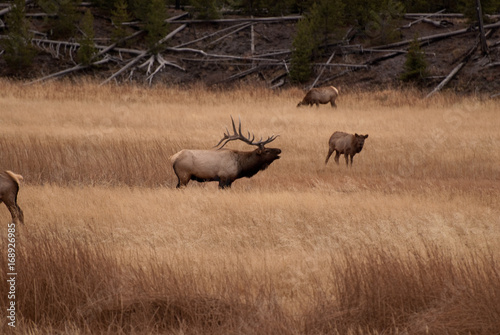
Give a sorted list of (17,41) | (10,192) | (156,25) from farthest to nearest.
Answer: (156,25) < (17,41) < (10,192)

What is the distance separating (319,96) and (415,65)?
5.22m

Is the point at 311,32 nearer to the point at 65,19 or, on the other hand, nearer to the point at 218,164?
the point at 65,19

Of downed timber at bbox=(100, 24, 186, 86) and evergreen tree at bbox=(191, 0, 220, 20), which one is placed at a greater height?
evergreen tree at bbox=(191, 0, 220, 20)

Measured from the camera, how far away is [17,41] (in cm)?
2867

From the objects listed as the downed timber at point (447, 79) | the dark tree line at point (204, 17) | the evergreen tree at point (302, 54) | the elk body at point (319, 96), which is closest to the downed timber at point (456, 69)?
the downed timber at point (447, 79)

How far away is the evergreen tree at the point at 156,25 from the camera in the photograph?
1153 inches

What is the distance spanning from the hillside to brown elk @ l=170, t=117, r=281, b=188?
1656 centimetres

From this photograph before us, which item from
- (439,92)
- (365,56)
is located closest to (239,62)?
(365,56)

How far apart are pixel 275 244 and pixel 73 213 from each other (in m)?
2.75

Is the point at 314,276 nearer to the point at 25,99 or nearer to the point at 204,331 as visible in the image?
the point at 204,331

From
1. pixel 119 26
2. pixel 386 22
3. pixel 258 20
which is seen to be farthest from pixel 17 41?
pixel 386 22

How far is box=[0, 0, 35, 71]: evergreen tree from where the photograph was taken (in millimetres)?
28312

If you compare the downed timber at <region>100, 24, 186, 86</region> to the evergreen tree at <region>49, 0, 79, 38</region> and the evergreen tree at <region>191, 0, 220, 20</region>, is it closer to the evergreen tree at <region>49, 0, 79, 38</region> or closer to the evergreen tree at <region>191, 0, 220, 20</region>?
the evergreen tree at <region>191, 0, 220, 20</region>

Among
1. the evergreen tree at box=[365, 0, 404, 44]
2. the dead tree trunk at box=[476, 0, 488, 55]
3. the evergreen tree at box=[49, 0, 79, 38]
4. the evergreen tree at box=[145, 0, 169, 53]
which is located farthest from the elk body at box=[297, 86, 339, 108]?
the evergreen tree at box=[49, 0, 79, 38]
